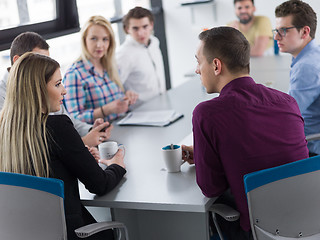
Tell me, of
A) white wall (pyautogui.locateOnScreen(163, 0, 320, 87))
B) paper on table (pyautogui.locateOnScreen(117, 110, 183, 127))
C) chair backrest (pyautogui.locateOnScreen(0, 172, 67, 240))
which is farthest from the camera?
white wall (pyautogui.locateOnScreen(163, 0, 320, 87))

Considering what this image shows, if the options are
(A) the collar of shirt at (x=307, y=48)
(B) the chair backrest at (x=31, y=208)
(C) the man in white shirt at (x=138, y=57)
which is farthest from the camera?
(C) the man in white shirt at (x=138, y=57)

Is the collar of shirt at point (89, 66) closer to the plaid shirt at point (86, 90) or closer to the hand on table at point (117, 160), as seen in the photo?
the plaid shirt at point (86, 90)

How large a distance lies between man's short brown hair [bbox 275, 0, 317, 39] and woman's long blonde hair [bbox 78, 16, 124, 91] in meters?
1.32

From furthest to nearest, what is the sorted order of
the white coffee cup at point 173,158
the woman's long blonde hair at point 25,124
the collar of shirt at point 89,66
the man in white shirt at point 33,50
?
the collar of shirt at point 89,66, the man in white shirt at point 33,50, the white coffee cup at point 173,158, the woman's long blonde hair at point 25,124

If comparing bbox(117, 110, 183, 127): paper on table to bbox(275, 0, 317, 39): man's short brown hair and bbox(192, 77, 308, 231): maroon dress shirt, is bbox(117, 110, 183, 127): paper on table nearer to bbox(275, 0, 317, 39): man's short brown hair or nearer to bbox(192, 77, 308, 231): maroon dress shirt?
bbox(275, 0, 317, 39): man's short brown hair

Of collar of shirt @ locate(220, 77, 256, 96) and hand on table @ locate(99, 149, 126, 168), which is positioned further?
hand on table @ locate(99, 149, 126, 168)

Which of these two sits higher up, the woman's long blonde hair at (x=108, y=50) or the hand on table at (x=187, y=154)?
the woman's long blonde hair at (x=108, y=50)

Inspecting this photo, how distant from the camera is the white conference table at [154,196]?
185 cm

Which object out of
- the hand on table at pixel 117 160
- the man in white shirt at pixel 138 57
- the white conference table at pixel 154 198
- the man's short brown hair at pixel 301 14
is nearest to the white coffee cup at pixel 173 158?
the white conference table at pixel 154 198

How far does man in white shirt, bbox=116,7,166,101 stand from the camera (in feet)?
12.9

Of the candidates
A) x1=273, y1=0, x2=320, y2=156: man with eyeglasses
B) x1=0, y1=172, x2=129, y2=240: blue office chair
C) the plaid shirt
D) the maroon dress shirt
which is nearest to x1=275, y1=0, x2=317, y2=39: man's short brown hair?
x1=273, y1=0, x2=320, y2=156: man with eyeglasses

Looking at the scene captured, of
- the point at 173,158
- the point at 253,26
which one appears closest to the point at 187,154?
the point at 173,158

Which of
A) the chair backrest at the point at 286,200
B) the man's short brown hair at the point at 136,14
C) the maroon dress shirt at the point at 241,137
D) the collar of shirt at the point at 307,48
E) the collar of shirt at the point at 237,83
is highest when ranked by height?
the man's short brown hair at the point at 136,14

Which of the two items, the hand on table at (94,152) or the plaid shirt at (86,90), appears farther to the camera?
the plaid shirt at (86,90)
